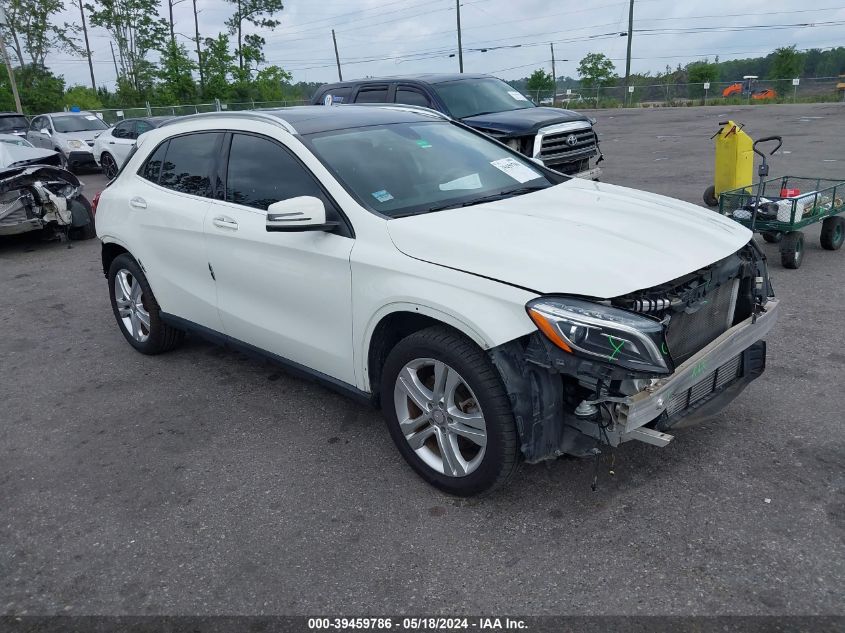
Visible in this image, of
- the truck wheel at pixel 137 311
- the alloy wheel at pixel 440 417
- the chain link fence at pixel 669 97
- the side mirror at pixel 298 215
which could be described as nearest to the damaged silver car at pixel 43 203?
the truck wheel at pixel 137 311

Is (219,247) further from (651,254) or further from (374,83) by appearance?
(374,83)

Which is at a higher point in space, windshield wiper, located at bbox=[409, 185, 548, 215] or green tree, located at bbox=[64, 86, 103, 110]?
green tree, located at bbox=[64, 86, 103, 110]

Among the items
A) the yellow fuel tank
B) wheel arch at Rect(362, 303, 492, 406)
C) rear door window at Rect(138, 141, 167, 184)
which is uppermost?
rear door window at Rect(138, 141, 167, 184)

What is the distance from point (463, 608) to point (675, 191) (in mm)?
9524

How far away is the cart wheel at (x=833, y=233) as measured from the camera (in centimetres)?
710

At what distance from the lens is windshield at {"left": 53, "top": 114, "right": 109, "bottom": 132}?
2047 cm

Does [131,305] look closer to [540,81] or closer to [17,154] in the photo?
[17,154]

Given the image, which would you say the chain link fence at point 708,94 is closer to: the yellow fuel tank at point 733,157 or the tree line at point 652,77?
the tree line at point 652,77

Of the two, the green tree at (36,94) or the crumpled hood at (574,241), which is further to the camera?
the green tree at (36,94)

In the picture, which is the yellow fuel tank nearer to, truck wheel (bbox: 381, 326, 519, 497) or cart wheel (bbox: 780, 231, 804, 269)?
cart wheel (bbox: 780, 231, 804, 269)

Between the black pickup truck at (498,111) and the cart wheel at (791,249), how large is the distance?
4023 millimetres

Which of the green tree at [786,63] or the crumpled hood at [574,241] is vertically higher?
the green tree at [786,63]

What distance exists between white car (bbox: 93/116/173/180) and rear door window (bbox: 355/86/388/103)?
761 centimetres

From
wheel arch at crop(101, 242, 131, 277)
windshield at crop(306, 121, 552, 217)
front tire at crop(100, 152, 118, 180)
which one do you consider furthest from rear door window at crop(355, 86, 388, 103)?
front tire at crop(100, 152, 118, 180)
